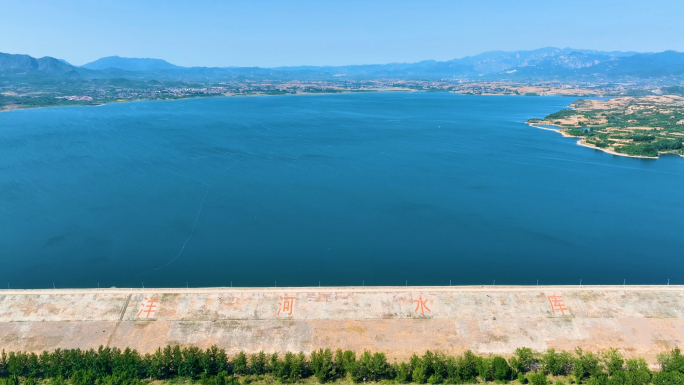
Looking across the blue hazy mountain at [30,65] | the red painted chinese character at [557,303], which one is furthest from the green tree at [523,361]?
the blue hazy mountain at [30,65]

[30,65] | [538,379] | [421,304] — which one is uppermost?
[30,65]

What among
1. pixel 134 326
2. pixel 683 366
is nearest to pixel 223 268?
pixel 134 326

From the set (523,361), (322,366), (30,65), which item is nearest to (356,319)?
(322,366)

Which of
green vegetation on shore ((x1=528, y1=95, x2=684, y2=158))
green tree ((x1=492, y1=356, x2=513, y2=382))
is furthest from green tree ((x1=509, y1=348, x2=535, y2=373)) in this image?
green vegetation on shore ((x1=528, y1=95, x2=684, y2=158))

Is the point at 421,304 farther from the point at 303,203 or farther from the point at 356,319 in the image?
the point at 303,203

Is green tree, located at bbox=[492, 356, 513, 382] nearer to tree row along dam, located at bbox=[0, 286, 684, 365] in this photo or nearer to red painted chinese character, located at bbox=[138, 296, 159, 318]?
tree row along dam, located at bbox=[0, 286, 684, 365]

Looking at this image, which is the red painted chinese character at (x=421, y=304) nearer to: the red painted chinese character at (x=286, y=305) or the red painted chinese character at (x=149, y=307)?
the red painted chinese character at (x=286, y=305)

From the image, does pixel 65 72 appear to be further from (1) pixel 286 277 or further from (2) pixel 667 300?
(2) pixel 667 300
